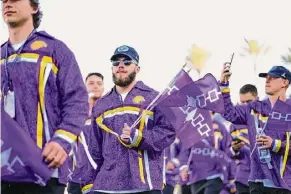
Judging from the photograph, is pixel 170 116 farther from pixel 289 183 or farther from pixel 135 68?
pixel 289 183

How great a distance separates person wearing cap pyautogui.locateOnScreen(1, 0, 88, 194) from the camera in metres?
5.42

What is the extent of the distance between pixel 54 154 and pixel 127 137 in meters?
3.60

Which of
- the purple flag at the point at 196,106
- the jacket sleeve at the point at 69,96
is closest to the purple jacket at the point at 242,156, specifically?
the purple flag at the point at 196,106

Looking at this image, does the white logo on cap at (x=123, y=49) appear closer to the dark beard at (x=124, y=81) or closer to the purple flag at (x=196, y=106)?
the dark beard at (x=124, y=81)

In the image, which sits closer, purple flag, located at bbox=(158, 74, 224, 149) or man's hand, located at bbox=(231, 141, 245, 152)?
purple flag, located at bbox=(158, 74, 224, 149)

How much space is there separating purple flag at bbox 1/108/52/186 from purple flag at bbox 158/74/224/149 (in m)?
5.41

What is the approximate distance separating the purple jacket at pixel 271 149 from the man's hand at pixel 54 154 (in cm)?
615

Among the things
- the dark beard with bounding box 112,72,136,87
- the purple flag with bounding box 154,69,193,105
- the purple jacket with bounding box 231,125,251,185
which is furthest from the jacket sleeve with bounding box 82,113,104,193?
the purple jacket with bounding box 231,125,251,185

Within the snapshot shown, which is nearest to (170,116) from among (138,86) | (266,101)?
(138,86)

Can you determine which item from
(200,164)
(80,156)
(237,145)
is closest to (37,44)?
(80,156)

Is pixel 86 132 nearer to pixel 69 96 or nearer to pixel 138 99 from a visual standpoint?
pixel 138 99

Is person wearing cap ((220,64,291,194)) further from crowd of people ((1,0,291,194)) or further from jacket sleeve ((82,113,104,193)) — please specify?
jacket sleeve ((82,113,104,193))

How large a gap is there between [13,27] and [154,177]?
145 inches

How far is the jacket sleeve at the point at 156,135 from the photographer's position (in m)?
8.79
